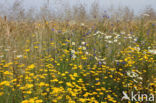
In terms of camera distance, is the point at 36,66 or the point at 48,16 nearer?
the point at 36,66

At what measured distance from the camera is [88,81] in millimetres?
2740

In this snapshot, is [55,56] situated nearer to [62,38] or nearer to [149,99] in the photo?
[62,38]

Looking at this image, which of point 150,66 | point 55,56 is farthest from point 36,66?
point 150,66

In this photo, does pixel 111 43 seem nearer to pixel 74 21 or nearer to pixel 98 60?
pixel 98 60

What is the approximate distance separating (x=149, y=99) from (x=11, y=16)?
11.3ft

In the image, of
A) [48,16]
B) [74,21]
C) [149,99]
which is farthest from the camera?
[74,21]

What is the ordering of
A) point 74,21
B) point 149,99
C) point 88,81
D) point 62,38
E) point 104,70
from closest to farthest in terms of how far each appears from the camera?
1. point 149,99
2. point 88,81
3. point 104,70
4. point 62,38
5. point 74,21

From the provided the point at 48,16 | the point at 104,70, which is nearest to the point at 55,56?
the point at 104,70

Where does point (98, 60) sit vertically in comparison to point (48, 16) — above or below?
Result: below

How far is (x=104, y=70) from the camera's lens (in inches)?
116

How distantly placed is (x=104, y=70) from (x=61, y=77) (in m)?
0.76

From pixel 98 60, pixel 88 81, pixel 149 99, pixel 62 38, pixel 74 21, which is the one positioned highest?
pixel 74 21

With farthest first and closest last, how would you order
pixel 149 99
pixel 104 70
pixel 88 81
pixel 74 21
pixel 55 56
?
pixel 74 21, pixel 55 56, pixel 104 70, pixel 88 81, pixel 149 99

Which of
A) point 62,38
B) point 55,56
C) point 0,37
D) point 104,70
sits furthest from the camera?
point 62,38
